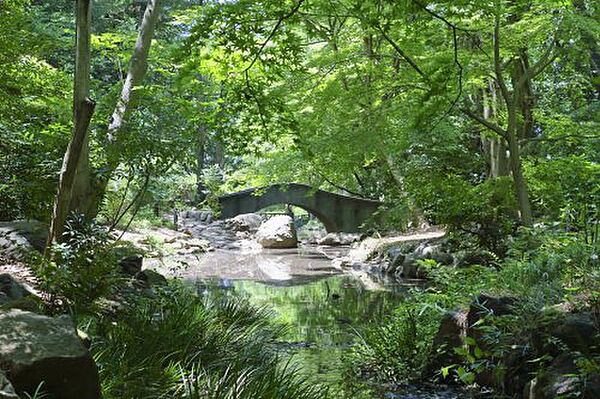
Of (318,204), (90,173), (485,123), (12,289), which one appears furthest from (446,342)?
(318,204)

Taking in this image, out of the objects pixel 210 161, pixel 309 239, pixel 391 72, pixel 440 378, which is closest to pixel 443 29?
pixel 391 72

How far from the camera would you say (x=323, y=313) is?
970 cm

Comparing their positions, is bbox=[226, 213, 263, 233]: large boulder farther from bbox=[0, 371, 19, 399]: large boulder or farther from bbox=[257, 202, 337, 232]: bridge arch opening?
bbox=[0, 371, 19, 399]: large boulder

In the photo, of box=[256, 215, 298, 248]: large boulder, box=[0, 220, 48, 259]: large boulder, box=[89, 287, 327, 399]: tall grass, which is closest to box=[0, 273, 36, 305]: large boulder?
box=[89, 287, 327, 399]: tall grass

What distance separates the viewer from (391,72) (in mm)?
9625

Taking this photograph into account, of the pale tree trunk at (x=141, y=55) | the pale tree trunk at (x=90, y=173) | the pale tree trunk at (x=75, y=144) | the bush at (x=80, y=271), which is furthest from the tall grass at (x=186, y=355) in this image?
the pale tree trunk at (x=141, y=55)

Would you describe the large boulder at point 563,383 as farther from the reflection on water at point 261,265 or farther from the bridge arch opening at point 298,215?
the bridge arch opening at point 298,215

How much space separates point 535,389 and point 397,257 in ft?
37.5

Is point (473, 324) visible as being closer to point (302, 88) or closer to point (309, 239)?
point (302, 88)

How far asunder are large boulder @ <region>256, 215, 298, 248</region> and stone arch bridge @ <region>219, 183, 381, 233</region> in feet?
3.15

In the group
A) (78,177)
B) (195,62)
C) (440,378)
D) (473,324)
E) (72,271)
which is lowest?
(440,378)

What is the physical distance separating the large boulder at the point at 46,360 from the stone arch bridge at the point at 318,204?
2102 centimetres

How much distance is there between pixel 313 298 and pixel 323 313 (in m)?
1.65

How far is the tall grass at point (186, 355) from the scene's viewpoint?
389 cm
